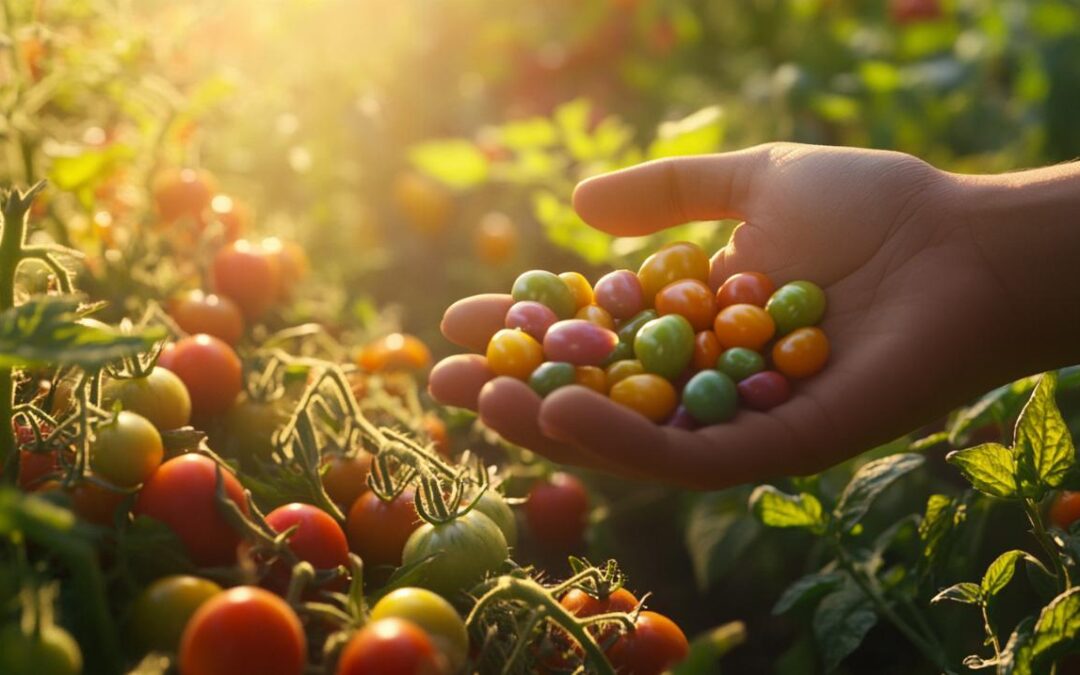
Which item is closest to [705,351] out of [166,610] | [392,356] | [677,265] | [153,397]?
[677,265]

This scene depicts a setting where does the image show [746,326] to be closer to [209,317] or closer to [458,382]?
[458,382]

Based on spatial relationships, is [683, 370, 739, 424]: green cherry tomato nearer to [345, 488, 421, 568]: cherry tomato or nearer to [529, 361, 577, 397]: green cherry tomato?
[529, 361, 577, 397]: green cherry tomato

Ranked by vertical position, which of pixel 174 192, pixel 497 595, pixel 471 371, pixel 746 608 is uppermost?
pixel 174 192

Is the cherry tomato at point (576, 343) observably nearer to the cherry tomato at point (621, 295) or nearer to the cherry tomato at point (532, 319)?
the cherry tomato at point (532, 319)

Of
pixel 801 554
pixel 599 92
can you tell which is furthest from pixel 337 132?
pixel 801 554

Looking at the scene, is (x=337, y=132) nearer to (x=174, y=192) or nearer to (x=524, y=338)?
(x=174, y=192)

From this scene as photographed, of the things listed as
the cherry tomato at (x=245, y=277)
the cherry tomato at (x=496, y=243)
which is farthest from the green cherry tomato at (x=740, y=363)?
the cherry tomato at (x=496, y=243)
